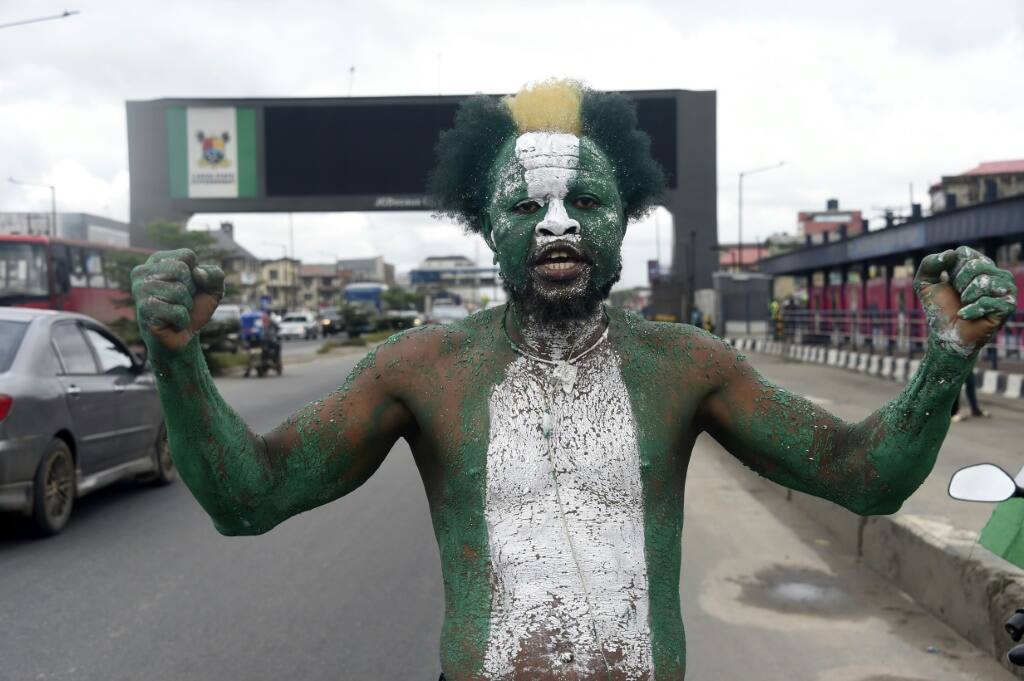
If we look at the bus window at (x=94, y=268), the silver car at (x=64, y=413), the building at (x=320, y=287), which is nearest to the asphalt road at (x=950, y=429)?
the silver car at (x=64, y=413)

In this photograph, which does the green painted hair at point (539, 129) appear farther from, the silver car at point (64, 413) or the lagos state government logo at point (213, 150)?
the lagos state government logo at point (213, 150)

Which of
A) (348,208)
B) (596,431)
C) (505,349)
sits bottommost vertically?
(596,431)

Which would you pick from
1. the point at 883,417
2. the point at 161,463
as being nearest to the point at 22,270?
the point at 161,463

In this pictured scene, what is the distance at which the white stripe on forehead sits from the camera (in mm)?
1888

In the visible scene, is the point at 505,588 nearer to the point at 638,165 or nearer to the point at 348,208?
the point at 638,165

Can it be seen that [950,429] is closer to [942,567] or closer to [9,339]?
[942,567]

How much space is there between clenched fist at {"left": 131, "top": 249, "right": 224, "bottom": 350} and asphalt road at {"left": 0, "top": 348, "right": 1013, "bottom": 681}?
9.76 feet

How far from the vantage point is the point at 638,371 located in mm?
1845

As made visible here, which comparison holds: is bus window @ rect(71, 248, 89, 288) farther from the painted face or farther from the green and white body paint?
the green and white body paint

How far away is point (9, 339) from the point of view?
695 cm

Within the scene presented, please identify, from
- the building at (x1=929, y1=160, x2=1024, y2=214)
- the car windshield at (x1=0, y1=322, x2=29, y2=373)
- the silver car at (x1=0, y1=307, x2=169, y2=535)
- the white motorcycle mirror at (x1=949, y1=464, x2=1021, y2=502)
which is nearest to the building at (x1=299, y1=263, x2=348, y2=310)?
the building at (x1=929, y1=160, x2=1024, y2=214)

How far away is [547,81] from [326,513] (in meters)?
6.46

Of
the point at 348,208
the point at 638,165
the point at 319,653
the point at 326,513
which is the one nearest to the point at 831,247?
the point at 348,208

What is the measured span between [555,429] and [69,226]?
8106 centimetres
